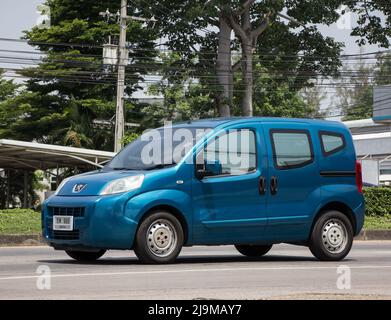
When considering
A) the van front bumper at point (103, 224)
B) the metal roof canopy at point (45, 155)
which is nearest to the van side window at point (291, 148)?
the van front bumper at point (103, 224)

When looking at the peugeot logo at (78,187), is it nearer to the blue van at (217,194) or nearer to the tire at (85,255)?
the blue van at (217,194)

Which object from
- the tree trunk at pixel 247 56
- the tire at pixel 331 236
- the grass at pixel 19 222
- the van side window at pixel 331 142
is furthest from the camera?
the tree trunk at pixel 247 56

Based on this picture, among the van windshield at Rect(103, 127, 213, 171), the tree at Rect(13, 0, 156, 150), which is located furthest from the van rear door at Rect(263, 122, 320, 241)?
the tree at Rect(13, 0, 156, 150)

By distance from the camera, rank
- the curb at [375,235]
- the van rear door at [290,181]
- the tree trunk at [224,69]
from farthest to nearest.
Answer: the tree trunk at [224,69] → the curb at [375,235] → the van rear door at [290,181]

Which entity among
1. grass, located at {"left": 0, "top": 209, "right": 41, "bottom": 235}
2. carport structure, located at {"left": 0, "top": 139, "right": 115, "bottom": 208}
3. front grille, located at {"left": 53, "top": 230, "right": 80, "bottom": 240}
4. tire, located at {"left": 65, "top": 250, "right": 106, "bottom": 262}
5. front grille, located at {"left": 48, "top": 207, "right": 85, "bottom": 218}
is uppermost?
carport structure, located at {"left": 0, "top": 139, "right": 115, "bottom": 208}

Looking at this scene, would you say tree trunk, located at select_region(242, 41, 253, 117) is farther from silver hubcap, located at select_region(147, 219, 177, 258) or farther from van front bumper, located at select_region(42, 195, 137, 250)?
van front bumper, located at select_region(42, 195, 137, 250)

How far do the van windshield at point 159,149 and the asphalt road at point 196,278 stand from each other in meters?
1.29

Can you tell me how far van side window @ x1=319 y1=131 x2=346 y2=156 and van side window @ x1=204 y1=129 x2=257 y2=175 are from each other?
1195mm

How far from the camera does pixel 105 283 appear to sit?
965 centimetres

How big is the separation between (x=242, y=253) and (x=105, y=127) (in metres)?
39.5

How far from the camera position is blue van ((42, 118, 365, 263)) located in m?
11.7

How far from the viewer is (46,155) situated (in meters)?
35.5

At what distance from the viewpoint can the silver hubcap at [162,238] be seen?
11781mm

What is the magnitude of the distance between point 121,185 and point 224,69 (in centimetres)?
3067
